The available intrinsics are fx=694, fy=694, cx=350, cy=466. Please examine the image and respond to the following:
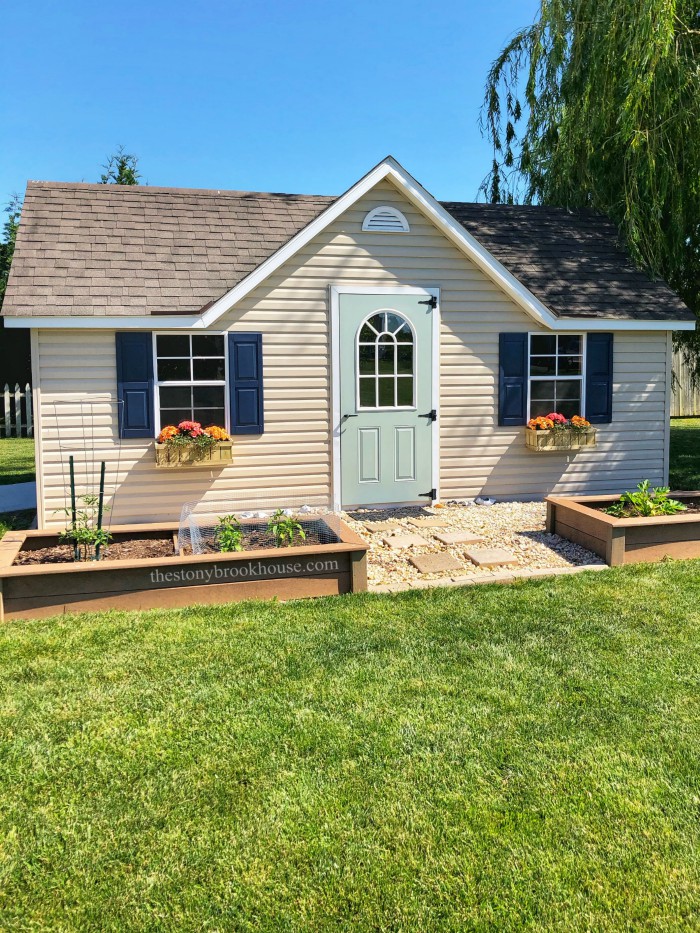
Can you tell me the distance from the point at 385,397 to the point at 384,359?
46 centimetres

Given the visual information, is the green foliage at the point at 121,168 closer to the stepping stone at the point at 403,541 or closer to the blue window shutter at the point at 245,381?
the blue window shutter at the point at 245,381

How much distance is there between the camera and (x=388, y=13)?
1194cm

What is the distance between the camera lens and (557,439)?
8859mm

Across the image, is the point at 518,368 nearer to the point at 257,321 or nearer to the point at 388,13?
the point at 257,321

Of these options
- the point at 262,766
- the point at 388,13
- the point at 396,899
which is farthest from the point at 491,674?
the point at 388,13

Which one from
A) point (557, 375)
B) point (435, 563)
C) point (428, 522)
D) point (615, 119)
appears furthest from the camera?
point (615, 119)

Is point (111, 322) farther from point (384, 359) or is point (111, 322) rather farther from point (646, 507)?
point (646, 507)

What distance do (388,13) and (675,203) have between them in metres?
6.10

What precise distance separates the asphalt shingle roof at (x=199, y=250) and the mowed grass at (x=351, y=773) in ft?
14.7

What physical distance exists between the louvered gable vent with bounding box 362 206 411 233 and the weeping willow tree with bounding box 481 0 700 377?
3366mm

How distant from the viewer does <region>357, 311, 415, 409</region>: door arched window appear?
8.41 meters

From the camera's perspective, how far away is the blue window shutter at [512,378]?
29.0 feet

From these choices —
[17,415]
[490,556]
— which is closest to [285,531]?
[490,556]

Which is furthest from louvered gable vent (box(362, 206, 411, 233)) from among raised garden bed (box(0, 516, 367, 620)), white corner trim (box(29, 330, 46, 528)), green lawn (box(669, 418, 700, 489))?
green lawn (box(669, 418, 700, 489))
